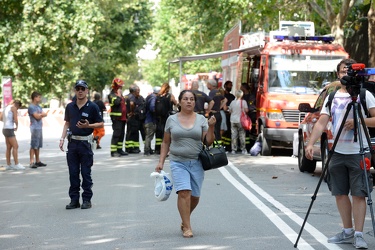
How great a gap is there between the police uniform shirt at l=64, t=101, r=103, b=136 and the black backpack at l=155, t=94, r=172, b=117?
9604 mm

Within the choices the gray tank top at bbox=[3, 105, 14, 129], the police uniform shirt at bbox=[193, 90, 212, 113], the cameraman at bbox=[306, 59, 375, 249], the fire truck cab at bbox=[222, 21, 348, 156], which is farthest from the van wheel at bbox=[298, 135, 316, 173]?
the cameraman at bbox=[306, 59, 375, 249]

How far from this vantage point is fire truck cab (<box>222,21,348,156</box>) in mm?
22422

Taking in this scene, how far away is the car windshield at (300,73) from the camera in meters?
22.8

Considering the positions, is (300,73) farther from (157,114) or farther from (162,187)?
(162,187)

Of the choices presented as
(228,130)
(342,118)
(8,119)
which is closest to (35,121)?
(8,119)

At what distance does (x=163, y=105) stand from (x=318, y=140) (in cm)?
638

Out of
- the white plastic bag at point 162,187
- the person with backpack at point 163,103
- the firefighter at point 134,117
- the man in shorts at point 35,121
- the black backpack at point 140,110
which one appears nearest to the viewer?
the white plastic bag at point 162,187

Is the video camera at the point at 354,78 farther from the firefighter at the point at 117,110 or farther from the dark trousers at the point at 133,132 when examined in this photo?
the dark trousers at the point at 133,132

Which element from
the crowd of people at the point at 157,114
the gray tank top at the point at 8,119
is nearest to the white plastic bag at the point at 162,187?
the gray tank top at the point at 8,119

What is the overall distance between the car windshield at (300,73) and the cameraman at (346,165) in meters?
13.8

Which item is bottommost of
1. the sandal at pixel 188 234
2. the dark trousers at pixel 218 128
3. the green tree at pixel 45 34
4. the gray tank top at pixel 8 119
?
the sandal at pixel 188 234

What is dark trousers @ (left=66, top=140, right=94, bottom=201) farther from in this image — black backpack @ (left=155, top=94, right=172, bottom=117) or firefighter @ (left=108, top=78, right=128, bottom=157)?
firefighter @ (left=108, top=78, right=128, bottom=157)

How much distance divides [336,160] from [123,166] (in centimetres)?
1117

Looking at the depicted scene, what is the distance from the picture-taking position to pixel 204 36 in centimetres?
4741
